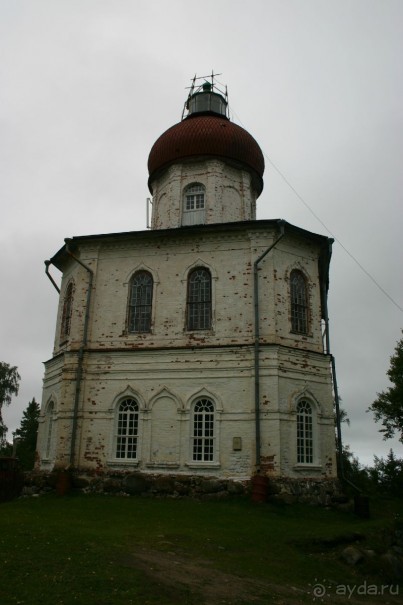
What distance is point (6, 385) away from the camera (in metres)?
35.1

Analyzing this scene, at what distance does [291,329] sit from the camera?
57.0ft

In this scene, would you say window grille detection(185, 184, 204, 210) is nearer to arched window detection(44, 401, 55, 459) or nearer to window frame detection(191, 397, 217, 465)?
window frame detection(191, 397, 217, 465)

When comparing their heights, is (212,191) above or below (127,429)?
above

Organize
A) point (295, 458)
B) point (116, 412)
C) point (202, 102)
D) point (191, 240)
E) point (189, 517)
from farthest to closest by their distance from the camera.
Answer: point (202, 102) → point (191, 240) → point (116, 412) → point (295, 458) → point (189, 517)

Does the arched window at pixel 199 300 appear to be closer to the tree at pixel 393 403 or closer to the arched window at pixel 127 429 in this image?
the arched window at pixel 127 429

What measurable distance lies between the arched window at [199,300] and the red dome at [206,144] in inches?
230

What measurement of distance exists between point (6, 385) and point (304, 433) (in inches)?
975

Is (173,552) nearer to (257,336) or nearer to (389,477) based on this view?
(257,336)

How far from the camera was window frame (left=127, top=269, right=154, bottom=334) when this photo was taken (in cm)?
1811

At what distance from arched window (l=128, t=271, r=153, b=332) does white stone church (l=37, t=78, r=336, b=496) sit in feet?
0.13

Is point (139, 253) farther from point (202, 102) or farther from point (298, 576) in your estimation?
point (298, 576)

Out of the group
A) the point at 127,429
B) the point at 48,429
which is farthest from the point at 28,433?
the point at 127,429

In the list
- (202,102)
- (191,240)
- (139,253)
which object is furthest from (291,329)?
(202,102)

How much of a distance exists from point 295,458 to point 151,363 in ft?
17.9
